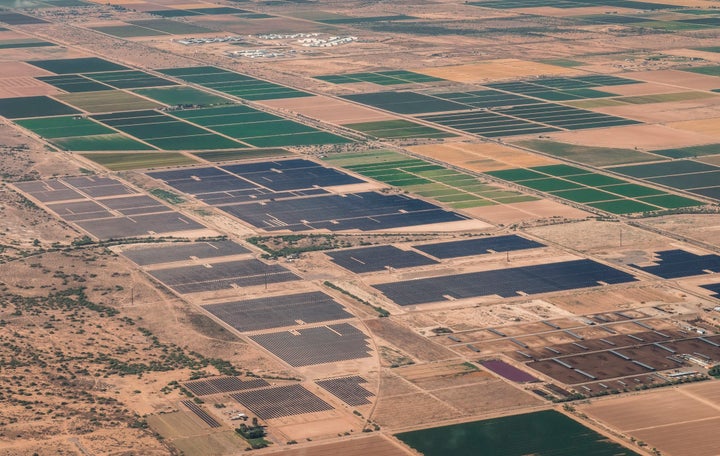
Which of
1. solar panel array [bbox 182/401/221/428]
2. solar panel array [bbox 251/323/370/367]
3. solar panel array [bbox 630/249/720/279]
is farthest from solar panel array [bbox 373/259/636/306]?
solar panel array [bbox 182/401/221/428]

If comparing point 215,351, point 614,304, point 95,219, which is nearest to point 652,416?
point 614,304

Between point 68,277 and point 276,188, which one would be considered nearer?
point 68,277

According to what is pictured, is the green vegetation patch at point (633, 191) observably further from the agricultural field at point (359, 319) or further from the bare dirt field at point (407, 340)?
the bare dirt field at point (407, 340)

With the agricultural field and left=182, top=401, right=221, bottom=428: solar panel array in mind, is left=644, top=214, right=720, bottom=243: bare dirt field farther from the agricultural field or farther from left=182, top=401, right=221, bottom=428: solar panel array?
left=182, top=401, right=221, bottom=428: solar panel array

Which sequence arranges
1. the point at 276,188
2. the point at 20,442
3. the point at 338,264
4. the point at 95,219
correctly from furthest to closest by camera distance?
the point at 276,188
the point at 95,219
the point at 338,264
the point at 20,442

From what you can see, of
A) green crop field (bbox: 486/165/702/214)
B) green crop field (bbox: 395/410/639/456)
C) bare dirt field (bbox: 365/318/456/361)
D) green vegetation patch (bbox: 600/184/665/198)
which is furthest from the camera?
green vegetation patch (bbox: 600/184/665/198)

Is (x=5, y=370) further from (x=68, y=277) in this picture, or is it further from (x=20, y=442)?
(x=68, y=277)
